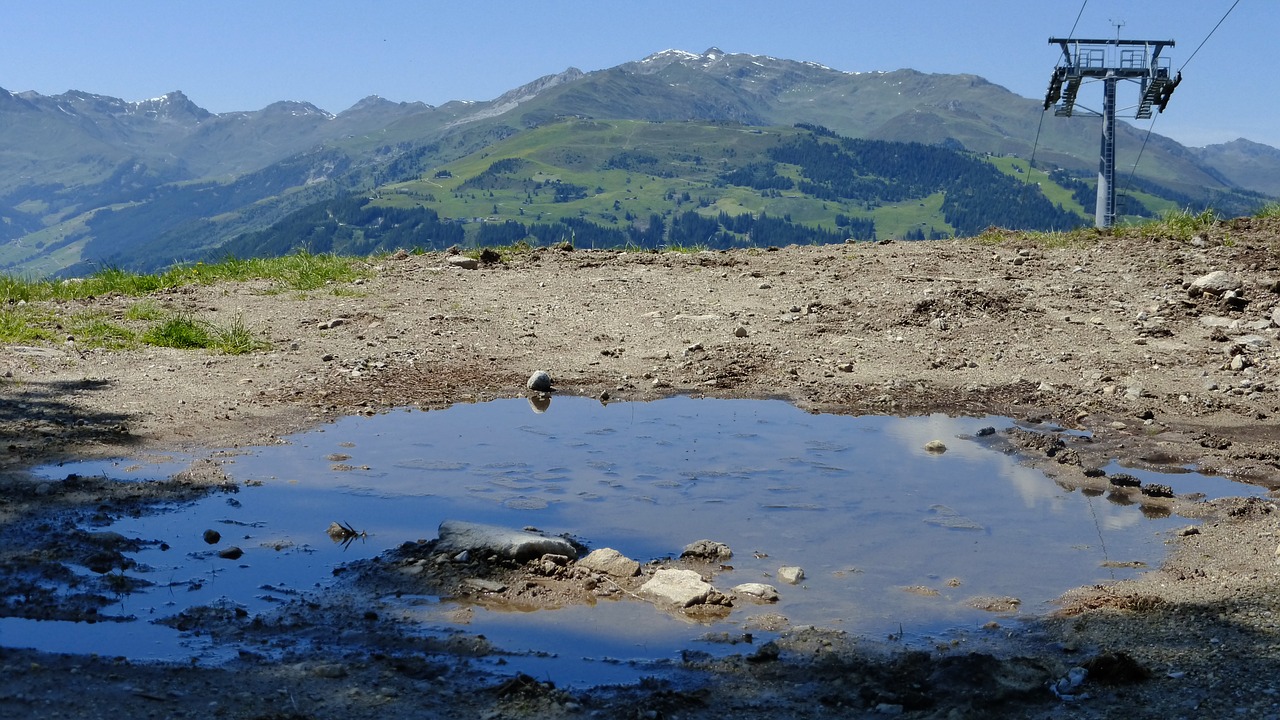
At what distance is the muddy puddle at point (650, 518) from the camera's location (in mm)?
4844

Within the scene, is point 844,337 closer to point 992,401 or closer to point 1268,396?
point 992,401

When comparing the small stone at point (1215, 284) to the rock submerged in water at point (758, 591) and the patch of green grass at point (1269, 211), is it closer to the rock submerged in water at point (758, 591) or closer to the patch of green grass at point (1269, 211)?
the patch of green grass at point (1269, 211)

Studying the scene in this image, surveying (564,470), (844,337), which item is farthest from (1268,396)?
(564,470)

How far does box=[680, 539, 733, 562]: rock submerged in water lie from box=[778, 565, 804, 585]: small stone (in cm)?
37

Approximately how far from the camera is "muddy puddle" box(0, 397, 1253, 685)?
15.9 feet

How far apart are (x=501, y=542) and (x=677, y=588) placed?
1016mm

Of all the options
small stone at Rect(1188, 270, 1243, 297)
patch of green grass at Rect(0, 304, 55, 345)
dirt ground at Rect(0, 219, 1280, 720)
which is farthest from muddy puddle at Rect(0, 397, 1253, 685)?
patch of green grass at Rect(0, 304, 55, 345)

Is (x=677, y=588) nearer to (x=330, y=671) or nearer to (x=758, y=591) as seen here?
(x=758, y=591)

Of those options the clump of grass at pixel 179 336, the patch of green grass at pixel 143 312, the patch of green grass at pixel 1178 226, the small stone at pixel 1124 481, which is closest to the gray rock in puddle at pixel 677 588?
the small stone at pixel 1124 481

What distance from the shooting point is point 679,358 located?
11.1 metres

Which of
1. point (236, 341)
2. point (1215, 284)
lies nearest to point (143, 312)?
point (236, 341)

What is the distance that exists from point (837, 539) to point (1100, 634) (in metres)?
1.76

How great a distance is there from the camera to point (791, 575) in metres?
5.52

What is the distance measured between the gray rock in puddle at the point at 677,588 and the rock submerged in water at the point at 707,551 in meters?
0.39
